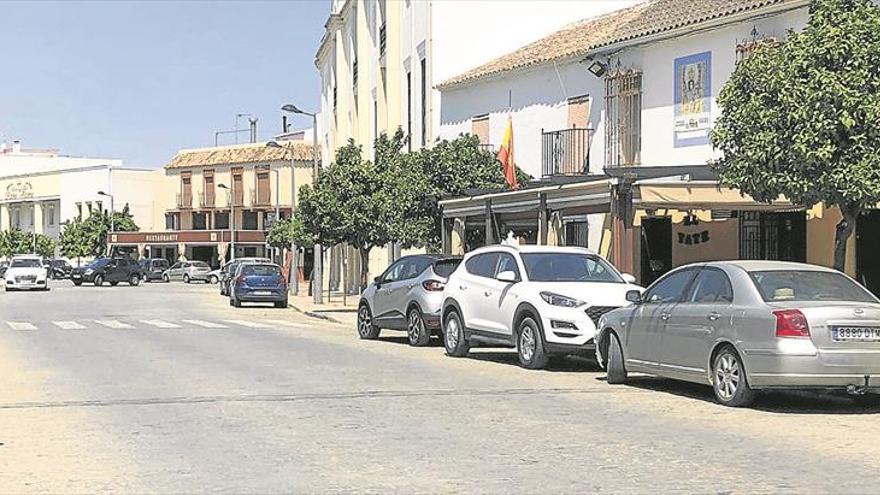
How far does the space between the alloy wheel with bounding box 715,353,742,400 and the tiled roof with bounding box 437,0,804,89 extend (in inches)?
468

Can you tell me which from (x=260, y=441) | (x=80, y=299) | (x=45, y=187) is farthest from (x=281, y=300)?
(x=45, y=187)

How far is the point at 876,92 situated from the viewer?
50.6ft

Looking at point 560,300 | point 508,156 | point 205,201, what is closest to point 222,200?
point 205,201

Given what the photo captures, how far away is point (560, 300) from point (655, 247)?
11.1 metres

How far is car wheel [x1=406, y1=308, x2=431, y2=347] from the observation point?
21.7 meters

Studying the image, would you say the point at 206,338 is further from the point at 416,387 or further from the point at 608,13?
the point at 608,13

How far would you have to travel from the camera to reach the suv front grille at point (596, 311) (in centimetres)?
1656

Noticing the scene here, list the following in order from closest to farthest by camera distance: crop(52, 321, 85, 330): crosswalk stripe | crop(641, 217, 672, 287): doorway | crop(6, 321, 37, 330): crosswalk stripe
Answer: crop(641, 217, 672, 287): doorway
crop(52, 321, 85, 330): crosswalk stripe
crop(6, 321, 37, 330): crosswalk stripe

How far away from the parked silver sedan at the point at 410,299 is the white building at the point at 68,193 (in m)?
75.9

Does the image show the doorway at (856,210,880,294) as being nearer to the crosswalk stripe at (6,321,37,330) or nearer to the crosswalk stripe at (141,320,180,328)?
the crosswalk stripe at (141,320,180,328)

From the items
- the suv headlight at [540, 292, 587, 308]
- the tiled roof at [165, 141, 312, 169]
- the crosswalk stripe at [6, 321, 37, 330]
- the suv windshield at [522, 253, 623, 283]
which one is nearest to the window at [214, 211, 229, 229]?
the tiled roof at [165, 141, 312, 169]

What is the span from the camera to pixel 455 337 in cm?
1928

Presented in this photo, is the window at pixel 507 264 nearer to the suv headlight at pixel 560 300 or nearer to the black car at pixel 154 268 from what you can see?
the suv headlight at pixel 560 300

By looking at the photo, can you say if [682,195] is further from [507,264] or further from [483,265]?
[507,264]
